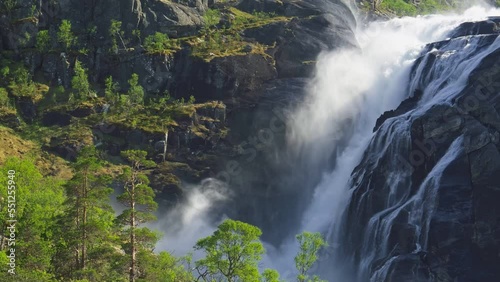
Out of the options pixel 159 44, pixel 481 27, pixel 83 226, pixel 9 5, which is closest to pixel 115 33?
pixel 159 44

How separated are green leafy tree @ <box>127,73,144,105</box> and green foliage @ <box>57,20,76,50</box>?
18350 mm

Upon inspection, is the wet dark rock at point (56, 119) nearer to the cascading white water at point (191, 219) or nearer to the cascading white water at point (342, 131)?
the cascading white water at point (191, 219)

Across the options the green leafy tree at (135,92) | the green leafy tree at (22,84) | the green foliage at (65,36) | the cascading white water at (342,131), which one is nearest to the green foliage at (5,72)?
the green leafy tree at (22,84)

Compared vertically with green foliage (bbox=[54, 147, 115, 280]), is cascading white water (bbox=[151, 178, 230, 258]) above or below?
above

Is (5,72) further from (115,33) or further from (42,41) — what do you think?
(115,33)

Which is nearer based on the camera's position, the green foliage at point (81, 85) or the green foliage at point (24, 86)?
the green foliage at point (24, 86)

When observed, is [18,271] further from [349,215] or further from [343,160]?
[343,160]

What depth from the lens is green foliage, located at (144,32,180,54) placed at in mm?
124556

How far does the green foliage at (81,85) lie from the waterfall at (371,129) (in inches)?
1597

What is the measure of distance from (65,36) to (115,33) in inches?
405

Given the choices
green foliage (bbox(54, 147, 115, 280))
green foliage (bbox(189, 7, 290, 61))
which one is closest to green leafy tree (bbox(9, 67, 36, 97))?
green foliage (bbox(189, 7, 290, 61))

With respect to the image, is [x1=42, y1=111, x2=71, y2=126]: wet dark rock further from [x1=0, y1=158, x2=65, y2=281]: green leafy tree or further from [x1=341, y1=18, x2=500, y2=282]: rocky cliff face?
[x1=341, y1=18, x2=500, y2=282]: rocky cliff face

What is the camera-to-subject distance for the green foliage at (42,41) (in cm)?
12412

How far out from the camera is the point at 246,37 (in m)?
134
